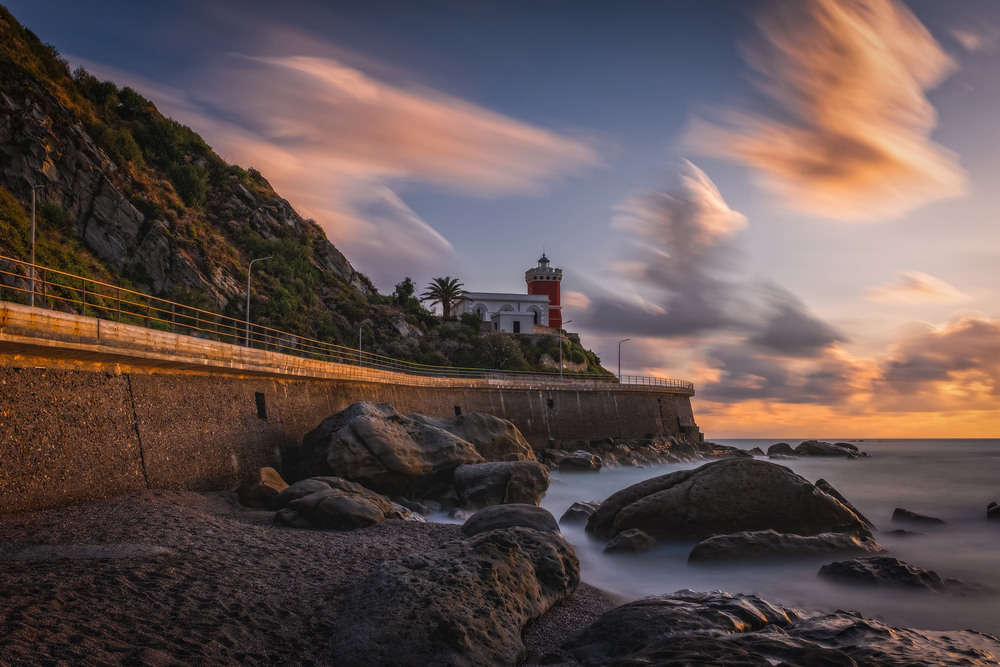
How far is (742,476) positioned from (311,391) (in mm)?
12558

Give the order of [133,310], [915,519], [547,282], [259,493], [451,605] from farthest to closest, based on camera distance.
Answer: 1. [547,282]
2. [133,310]
3. [915,519]
4. [259,493]
5. [451,605]

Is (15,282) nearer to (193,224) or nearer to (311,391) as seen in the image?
(311,391)

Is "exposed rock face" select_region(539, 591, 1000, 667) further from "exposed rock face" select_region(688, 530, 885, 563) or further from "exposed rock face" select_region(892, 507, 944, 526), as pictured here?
"exposed rock face" select_region(892, 507, 944, 526)

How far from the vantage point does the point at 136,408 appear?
1251 centimetres

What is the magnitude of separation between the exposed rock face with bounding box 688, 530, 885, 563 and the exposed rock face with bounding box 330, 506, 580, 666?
419 cm

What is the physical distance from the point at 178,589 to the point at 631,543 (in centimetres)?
798

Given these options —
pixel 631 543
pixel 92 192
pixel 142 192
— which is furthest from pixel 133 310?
pixel 631 543

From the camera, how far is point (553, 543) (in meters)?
8.67

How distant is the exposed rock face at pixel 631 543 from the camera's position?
12094 millimetres

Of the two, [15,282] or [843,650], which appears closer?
[843,650]

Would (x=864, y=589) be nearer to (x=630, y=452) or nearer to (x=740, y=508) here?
(x=740, y=508)

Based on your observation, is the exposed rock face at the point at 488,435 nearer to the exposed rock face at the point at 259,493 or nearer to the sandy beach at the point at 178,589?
the exposed rock face at the point at 259,493

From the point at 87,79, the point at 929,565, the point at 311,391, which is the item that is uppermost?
the point at 87,79

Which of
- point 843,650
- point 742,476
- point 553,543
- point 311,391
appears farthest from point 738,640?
point 311,391
